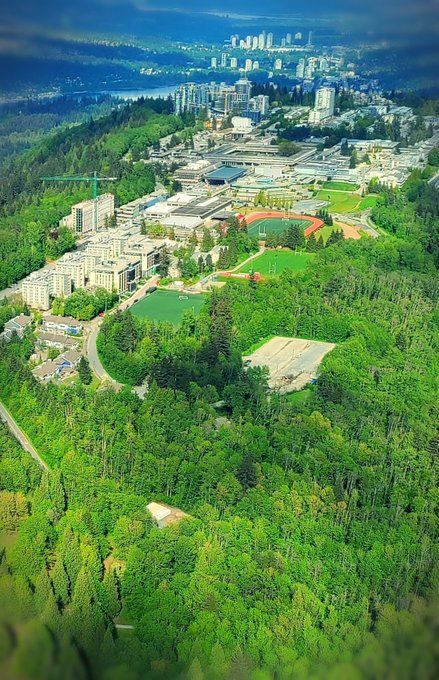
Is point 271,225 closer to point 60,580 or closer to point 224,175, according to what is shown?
point 224,175

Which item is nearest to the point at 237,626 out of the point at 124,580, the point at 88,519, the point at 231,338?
the point at 124,580

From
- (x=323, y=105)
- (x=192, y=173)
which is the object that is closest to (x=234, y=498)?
(x=192, y=173)

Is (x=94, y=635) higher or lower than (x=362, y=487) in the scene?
higher

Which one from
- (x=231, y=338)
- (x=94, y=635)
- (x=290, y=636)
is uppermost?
(x=94, y=635)

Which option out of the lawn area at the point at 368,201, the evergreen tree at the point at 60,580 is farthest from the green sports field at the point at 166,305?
the evergreen tree at the point at 60,580

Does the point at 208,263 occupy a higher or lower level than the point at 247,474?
lower

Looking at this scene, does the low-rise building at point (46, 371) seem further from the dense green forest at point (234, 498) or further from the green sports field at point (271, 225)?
the green sports field at point (271, 225)

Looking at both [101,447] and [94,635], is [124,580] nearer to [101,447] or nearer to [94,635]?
[101,447]
